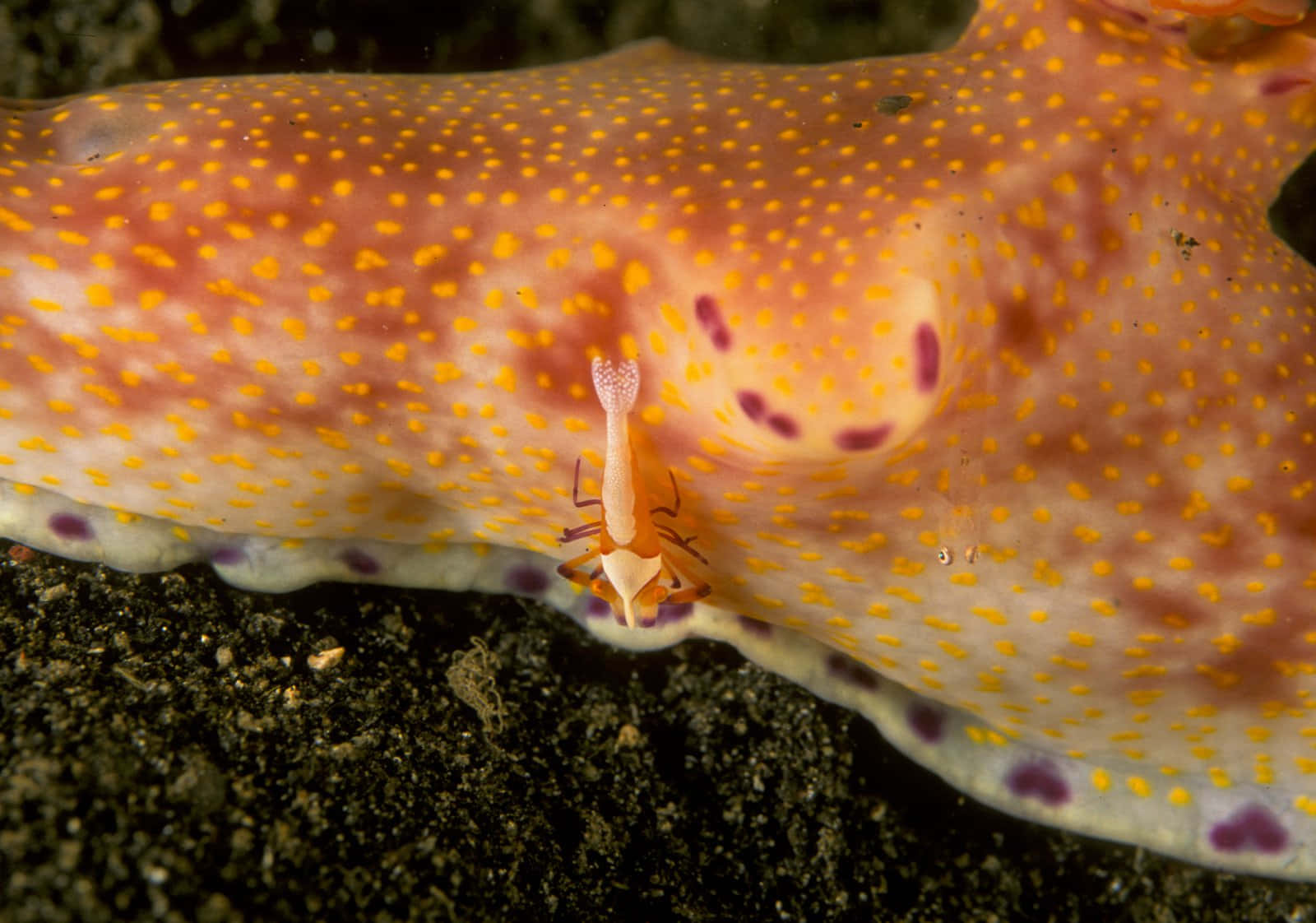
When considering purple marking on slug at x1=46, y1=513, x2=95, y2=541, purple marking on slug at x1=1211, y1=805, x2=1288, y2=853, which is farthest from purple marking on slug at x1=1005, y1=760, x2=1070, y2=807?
purple marking on slug at x1=46, y1=513, x2=95, y2=541

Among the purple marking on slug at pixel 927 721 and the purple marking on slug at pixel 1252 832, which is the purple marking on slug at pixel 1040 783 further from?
the purple marking on slug at pixel 1252 832

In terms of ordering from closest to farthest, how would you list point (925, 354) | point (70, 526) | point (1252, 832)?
point (925, 354), point (70, 526), point (1252, 832)

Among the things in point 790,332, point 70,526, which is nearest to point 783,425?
point 790,332

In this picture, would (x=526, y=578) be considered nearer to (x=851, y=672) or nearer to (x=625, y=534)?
(x=625, y=534)

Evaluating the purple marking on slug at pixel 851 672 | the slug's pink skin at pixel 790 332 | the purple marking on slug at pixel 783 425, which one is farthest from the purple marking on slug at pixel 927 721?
the purple marking on slug at pixel 783 425

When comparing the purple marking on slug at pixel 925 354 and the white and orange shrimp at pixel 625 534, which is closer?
the purple marking on slug at pixel 925 354

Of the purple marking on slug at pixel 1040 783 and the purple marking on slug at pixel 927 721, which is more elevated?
the purple marking on slug at pixel 927 721

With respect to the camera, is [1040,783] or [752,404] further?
[1040,783]
